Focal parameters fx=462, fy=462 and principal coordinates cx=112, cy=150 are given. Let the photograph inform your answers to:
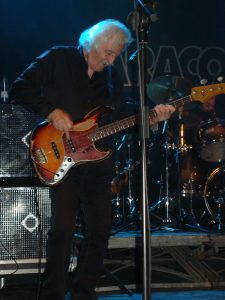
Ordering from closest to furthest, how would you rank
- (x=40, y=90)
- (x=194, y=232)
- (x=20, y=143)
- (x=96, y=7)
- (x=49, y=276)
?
(x=49, y=276) → (x=40, y=90) → (x=20, y=143) → (x=194, y=232) → (x=96, y=7)

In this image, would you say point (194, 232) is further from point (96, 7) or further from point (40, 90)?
point (96, 7)

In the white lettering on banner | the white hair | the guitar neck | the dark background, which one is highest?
the dark background

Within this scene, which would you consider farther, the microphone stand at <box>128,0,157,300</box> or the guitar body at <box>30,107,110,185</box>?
the guitar body at <box>30,107,110,185</box>

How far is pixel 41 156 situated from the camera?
10.5 feet

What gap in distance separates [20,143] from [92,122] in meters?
0.80

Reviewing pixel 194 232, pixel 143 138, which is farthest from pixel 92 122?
pixel 194 232

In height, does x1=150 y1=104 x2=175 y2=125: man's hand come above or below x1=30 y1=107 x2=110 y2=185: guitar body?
above

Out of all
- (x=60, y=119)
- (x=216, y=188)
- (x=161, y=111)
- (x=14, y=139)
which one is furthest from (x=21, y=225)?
(x=216, y=188)

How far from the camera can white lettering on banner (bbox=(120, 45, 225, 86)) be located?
6.86 m

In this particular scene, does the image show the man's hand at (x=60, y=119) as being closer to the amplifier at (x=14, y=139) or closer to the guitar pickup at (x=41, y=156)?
the guitar pickup at (x=41, y=156)

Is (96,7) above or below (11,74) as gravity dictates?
above

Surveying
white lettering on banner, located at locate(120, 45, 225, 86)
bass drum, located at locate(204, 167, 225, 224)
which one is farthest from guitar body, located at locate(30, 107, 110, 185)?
white lettering on banner, located at locate(120, 45, 225, 86)

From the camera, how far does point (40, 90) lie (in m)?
3.29

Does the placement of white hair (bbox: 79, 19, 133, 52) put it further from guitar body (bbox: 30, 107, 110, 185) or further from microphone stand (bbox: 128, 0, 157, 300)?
microphone stand (bbox: 128, 0, 157, 300)
